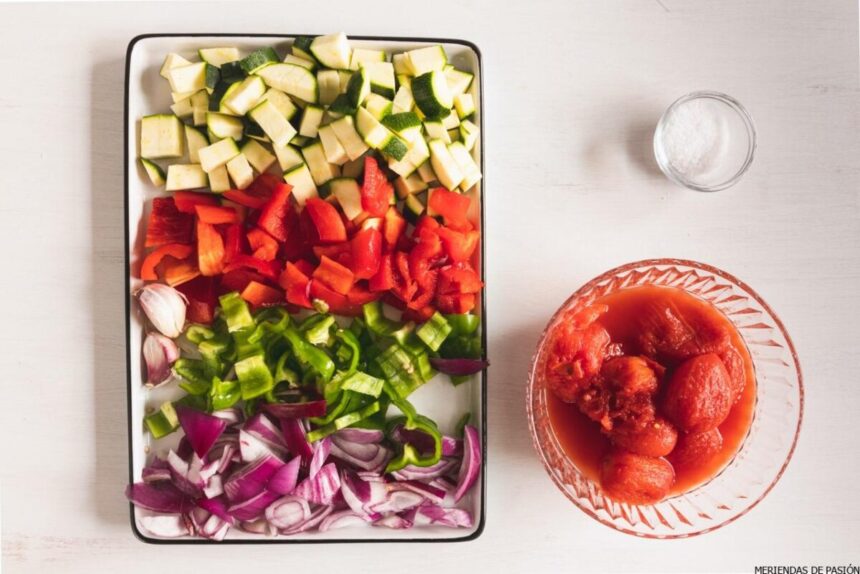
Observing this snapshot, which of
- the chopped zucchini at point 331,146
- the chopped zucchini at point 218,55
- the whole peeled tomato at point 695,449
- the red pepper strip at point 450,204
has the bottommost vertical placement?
the whole peeled tomato at point 695,449

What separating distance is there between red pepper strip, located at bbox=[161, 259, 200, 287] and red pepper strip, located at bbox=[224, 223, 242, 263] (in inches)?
3.8

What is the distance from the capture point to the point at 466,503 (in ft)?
6.42

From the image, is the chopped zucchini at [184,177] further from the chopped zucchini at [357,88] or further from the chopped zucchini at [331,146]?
the chopped zucchini at [357,88]

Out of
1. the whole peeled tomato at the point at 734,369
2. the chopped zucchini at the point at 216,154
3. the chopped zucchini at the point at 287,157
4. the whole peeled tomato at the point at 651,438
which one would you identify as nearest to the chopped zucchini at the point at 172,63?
the chopped zucchini at the point at 216,154

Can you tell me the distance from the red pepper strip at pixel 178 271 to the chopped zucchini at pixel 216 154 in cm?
25

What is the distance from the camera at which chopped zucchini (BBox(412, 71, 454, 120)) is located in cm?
184

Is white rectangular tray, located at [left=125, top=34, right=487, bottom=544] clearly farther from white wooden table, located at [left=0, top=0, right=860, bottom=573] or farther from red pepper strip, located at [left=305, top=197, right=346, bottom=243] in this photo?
red pepper strip, located at [left=305, top=197, right=346, bottom=243]

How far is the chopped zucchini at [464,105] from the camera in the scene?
1.91 meters

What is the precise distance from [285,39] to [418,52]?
354 millimetres

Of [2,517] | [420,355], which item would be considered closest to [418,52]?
[420,355]

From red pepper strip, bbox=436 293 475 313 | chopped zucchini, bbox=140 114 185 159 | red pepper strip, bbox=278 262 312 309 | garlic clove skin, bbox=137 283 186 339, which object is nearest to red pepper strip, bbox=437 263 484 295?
red pepper strip, bbox=436 293 475 313


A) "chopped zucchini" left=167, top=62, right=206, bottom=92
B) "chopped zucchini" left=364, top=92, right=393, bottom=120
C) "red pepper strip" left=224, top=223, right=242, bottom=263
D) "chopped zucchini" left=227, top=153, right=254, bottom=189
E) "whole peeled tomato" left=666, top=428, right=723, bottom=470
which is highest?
"chopped zucchini" left=167, top=62, right=206, bottom=92

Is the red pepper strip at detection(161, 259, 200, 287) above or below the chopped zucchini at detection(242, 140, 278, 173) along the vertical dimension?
below

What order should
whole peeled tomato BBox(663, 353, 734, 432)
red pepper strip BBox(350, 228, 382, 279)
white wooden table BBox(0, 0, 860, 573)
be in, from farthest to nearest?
white wooden table BBox(0, 0, 860, 573), red pepper strip BBox(350, 228, 382, 279), whole peeled tomato BBox(663, 353, 734, 432)
